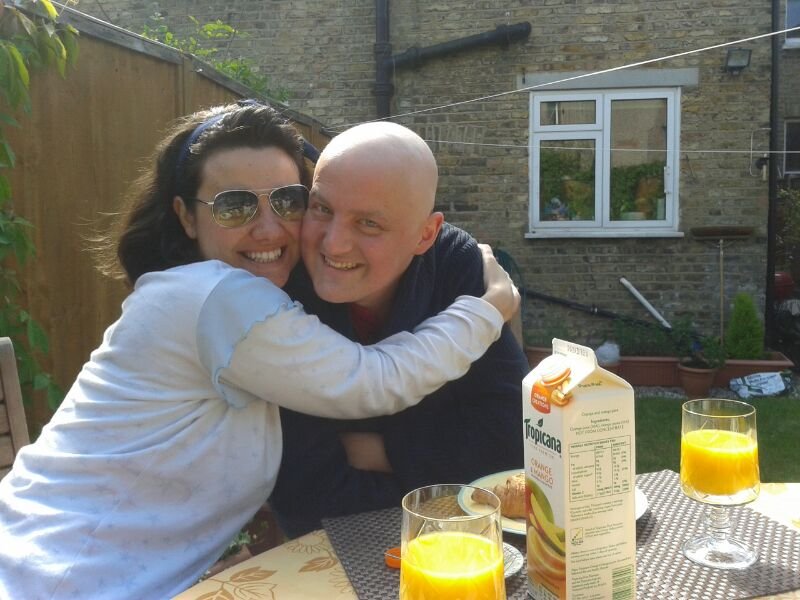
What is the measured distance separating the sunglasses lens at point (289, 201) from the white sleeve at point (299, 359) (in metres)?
0.27

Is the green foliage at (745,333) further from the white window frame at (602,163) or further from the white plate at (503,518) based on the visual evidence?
the white plate at (503,518)

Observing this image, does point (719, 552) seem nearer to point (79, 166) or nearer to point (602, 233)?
point (79, 166)

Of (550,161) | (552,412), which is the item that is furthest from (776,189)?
(552,412)

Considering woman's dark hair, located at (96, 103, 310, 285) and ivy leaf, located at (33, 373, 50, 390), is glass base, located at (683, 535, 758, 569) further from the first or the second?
ivy leaf, located at (33, 373, 50, 390)

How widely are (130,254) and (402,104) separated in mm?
6287

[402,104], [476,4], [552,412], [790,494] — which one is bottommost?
[790,494]

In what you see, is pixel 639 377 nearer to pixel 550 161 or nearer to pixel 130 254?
pixel 550 161

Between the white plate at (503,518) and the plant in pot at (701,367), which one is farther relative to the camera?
the plant in pot at (701,367)

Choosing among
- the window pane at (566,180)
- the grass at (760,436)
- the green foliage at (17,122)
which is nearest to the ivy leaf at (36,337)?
the green foliage at (17,122)

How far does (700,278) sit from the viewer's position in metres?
7.34

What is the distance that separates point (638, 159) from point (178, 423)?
23.1 feet

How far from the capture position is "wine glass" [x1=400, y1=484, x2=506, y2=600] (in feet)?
2.81

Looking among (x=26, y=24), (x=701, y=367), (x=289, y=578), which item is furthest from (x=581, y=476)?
(x=701, y=367)

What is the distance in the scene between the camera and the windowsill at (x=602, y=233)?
732 centimetres
